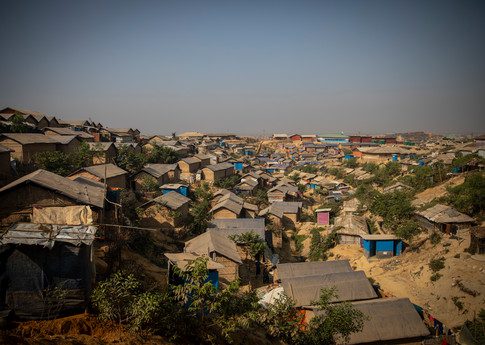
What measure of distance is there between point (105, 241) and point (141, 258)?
177 inches

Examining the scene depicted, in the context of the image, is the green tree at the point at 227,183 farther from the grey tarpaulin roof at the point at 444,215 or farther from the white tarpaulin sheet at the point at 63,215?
the white tarpaulin sheet at the point at 63,215

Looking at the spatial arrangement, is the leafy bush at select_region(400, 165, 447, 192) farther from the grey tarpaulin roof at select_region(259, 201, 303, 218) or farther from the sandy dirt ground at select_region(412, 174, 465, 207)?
the grey tarpaulin roof at select_region(259, 201, 303, 218)

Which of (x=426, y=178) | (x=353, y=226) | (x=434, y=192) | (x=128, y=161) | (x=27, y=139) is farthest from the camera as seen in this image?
(x=426, y=178)

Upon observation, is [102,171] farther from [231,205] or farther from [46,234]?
[46,234]

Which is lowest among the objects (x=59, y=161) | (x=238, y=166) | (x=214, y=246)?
(x=214, y=246)

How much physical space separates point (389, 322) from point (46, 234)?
13996 mm

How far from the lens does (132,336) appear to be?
710cm

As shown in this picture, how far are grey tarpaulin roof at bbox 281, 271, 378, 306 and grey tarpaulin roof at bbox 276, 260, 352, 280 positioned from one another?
137 centimetres

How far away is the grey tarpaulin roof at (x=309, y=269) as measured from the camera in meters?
18.0

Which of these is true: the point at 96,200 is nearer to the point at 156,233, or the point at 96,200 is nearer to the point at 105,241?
the point at 105,241

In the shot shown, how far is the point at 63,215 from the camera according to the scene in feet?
41.8

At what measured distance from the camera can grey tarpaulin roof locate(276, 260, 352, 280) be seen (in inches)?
710

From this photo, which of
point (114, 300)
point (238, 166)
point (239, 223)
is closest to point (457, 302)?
point (239, 223)

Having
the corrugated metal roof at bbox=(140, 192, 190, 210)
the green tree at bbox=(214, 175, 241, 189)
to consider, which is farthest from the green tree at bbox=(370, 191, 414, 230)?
the green tree at bbox=(214, 175, 241, 189)
